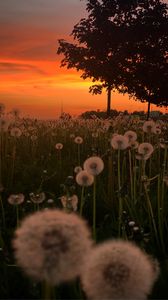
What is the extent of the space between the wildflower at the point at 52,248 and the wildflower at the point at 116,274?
8 centimetres

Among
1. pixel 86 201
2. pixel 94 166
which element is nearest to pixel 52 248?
pixel 94 166

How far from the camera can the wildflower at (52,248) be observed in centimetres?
193

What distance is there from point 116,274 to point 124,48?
3513 centimetres

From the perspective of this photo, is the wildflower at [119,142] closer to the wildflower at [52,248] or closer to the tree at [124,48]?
the wildflower at [52,248]

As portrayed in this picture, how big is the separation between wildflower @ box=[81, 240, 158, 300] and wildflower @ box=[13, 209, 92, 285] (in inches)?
3.2

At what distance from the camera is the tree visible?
36.1m

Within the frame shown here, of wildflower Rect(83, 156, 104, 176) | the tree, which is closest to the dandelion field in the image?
wildflower Rect(83, 156, 104, 176)

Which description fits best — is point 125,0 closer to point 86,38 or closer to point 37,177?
point 86,38

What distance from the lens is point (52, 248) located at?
1.93 metres

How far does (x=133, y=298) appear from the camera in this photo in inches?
77.2

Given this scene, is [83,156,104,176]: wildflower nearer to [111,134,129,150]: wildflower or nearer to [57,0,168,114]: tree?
[111,134,129,150]: wildflower

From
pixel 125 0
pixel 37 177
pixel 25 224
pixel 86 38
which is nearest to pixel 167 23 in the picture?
pixel 125 0

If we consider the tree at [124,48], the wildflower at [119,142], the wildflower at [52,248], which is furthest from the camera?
the tree at [124,48]

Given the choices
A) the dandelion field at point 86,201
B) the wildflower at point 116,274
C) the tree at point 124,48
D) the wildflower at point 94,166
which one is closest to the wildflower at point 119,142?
the dandelion field at point 86,201
